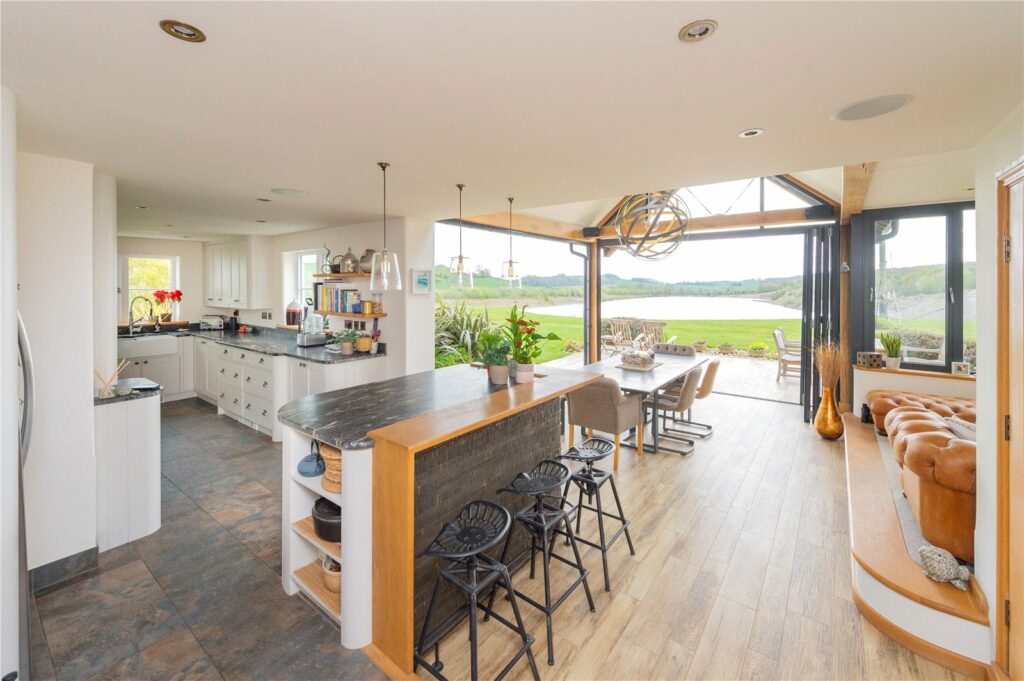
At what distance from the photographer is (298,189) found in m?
3.46

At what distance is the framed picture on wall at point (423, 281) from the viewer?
4.86 meters

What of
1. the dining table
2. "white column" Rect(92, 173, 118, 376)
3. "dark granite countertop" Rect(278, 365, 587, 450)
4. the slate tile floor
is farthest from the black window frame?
"white column" Rect(92, 173, 118, 376)

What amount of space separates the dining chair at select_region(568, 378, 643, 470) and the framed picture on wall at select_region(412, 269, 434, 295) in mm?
1958

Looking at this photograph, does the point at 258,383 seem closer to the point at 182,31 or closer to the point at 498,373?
the point at 498,373

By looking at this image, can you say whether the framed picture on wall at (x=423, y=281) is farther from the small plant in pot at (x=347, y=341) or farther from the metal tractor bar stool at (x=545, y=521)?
the metal tractor bar stool at (x=545, y=521)

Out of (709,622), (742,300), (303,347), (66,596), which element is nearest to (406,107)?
(709,622)

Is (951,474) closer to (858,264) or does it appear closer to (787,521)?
(787,521)

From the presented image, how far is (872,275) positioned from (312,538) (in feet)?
20.0

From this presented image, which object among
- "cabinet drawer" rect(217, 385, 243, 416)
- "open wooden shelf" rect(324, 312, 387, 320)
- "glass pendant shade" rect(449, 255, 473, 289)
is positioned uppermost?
"glass pendant shade" rect(449, 255, 473, 289)

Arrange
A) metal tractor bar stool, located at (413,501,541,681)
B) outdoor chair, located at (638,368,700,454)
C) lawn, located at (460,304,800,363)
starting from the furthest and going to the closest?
1. lawn, located at (460,304,800,363)
2. outdoor chair, located at (638,368,700,454)
3. metal tractor bar stool, located at (413,501,541,681)

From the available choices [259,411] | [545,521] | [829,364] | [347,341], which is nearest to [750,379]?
[829,364]

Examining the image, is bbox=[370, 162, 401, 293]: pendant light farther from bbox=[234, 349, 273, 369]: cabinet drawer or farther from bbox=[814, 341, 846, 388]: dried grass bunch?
bbox=[814, 341, 846, 388]: dried grass bunch

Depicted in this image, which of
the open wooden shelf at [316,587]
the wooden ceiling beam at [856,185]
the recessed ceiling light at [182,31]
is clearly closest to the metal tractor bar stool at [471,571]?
the open wooden shelf at [316,587]

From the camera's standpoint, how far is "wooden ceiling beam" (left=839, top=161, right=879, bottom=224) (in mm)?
3822
